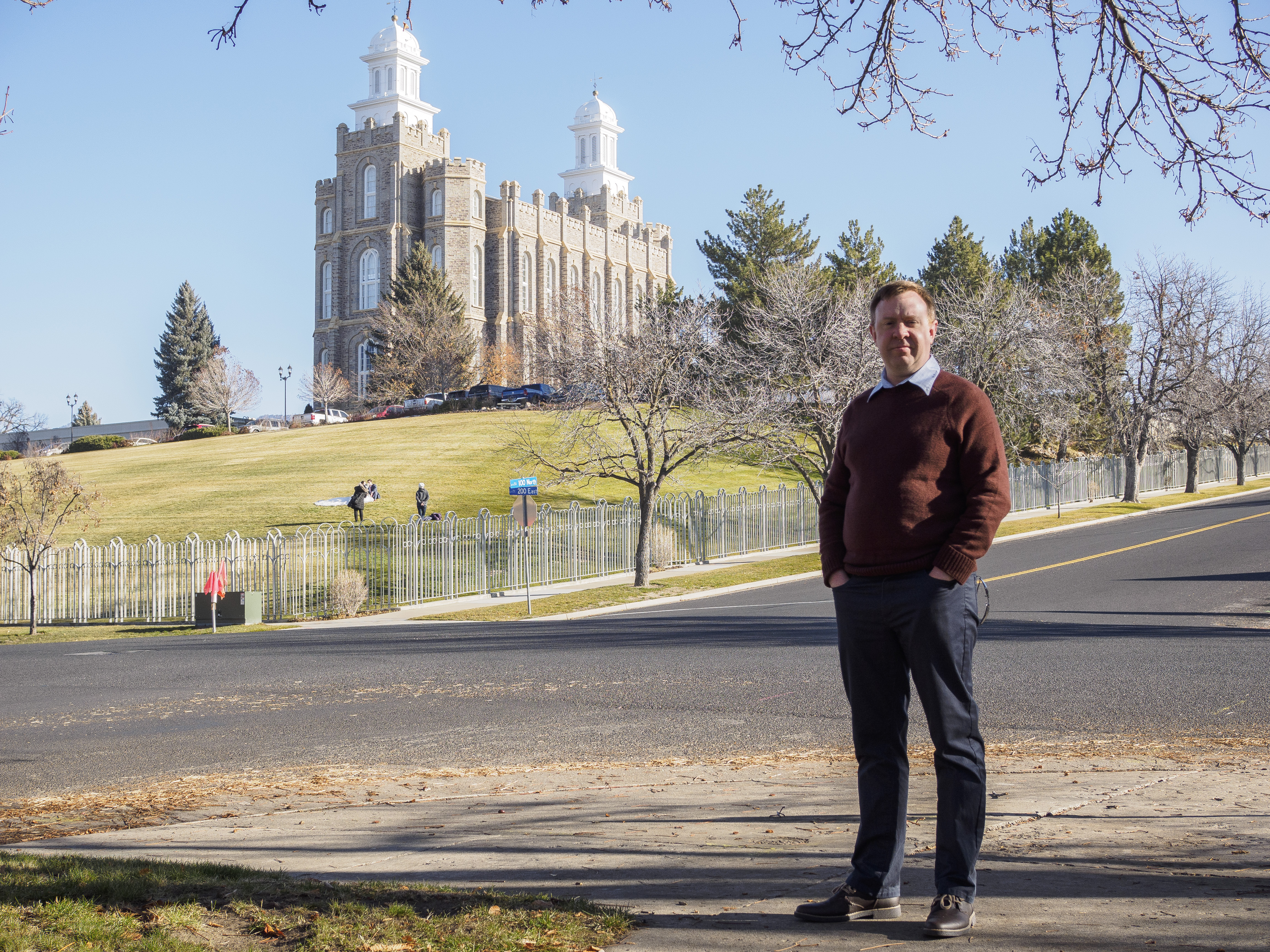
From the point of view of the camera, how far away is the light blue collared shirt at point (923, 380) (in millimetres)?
3527

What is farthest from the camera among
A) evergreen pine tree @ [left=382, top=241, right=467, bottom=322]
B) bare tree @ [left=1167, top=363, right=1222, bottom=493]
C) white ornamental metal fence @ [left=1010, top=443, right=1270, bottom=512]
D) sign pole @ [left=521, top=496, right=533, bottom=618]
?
evergreen pine tree @ [left=382, top=241, right=467, bottom=322]

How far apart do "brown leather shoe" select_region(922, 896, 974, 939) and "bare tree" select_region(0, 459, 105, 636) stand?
22.9 m

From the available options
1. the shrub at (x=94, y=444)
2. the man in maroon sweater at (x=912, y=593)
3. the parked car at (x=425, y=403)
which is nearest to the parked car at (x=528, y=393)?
the parked car at (x=425, y=403)

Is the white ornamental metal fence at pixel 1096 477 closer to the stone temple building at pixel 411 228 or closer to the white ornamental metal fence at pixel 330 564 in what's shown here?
the white ornamental metal fence at pixel 330 564

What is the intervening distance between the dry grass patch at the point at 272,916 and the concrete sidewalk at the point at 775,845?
237 millimetres

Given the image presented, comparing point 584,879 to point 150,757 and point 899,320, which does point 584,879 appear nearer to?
point 899,320

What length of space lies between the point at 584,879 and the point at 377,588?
20.7m

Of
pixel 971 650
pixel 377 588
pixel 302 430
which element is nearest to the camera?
pixel 971 650

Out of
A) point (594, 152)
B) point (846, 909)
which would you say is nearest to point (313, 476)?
point (846, 909)

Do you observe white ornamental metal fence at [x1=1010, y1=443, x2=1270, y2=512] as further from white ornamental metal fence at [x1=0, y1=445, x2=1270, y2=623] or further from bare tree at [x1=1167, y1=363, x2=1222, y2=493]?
white ornamental metal fence at [x1=0, y1=445, x2=1270, y2=623]

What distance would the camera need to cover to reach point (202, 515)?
33.2 meters

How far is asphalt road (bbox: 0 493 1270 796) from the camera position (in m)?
7.85

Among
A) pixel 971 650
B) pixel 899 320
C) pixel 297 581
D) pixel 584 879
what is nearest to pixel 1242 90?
pixel 899 320

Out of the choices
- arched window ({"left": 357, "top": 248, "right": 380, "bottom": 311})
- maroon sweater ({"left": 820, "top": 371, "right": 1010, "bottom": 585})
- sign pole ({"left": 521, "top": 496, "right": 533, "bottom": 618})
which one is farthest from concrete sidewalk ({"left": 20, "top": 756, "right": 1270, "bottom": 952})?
arched window ({"left": 357, "top": 248, "right": 380, "bottom": 311})
